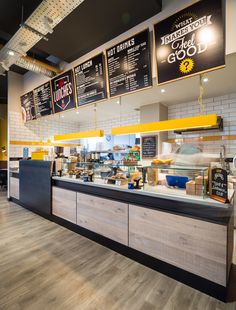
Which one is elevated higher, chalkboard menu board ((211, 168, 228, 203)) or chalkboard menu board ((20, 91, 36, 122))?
chalkboard menu board ((20, 91, 36, 122))

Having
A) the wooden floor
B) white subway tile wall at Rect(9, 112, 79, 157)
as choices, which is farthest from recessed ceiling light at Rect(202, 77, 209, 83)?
white subway tile wall at Rect(9, 112, 79, 157)

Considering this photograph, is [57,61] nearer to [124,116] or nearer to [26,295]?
[124,116]

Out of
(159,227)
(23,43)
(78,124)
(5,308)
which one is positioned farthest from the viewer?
(78,124)

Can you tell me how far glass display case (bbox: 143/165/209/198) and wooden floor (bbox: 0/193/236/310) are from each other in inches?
39.7

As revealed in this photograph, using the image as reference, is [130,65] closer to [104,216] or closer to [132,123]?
[104,216]

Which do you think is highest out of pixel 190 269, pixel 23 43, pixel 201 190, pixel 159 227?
pixel 23 43

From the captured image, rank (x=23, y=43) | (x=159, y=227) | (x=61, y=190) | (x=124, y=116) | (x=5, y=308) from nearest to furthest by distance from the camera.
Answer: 1. (x=5, y=308)
2. (x=159, y=227)
3. (x=23, y=43)
4. (x=61, y=190)
5. (x=124, y=116)

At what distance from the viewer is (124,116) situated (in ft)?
18.8

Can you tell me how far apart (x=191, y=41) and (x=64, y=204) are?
3.36 m

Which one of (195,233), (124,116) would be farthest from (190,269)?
(124,116)

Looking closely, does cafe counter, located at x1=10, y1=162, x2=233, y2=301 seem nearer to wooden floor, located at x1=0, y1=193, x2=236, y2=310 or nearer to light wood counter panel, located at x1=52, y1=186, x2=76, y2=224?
light wood counter panel, located at x1=52, y1=186, x2=76, y2=224

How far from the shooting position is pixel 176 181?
2.32m

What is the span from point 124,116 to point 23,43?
3343 millimetres

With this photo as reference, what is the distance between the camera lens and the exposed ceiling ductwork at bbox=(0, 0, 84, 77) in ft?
7.61
